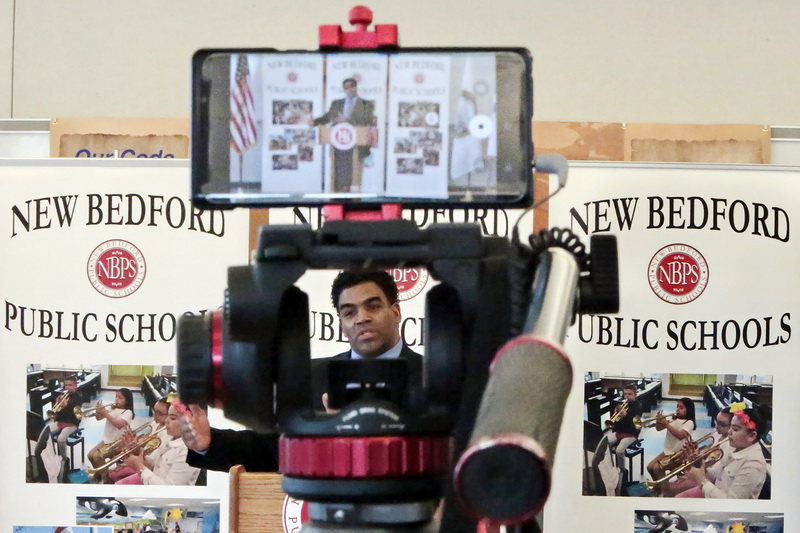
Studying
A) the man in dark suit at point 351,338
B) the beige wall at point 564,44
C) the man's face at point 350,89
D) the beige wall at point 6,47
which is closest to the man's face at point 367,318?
the man in dark suit at point 351,338

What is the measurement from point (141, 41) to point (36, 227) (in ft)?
2.54

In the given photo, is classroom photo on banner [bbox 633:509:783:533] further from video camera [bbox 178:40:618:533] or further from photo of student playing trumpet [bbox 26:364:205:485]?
video camera [bbox 178:40:618:533]

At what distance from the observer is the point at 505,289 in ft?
1.98

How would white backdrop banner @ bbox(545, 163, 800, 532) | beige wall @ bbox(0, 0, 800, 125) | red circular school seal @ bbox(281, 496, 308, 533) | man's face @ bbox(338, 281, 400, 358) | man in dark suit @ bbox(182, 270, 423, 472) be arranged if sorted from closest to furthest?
1. man in dark suit @ bbox(182, 270, 423, 472)
2. man's face @ bbox(338, 281, 400, 358)
3. red circular school seal @ bbox(281, 496, 308, 533)
4. white backdrop banner @ bbox(545, 163, 800, 532)
5. beige wall @ bbox(0, 0, 800, 125)

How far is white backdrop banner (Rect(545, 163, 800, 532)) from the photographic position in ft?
8.50

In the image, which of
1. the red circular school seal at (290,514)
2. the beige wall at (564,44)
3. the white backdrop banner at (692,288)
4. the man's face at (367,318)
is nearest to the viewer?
the man's face at (367,318)

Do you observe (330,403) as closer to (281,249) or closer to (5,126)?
(281,249)

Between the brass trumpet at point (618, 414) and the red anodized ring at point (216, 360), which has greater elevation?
the red anodized ring at point (216, 360)

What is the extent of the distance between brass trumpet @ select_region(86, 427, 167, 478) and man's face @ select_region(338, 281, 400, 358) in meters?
0.82

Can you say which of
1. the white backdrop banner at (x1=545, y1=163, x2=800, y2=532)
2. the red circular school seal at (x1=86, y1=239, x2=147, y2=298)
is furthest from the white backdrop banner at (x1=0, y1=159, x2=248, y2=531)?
the white backdrop banner at (x1=545, y1=163, x2=800, y2=532)

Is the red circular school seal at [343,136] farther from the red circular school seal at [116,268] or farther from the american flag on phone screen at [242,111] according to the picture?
the red circular school seal at [116,268]

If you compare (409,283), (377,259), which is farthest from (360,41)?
(409,283)

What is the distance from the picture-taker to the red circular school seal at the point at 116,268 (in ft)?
8.74

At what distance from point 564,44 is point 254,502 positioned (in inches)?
65.3
